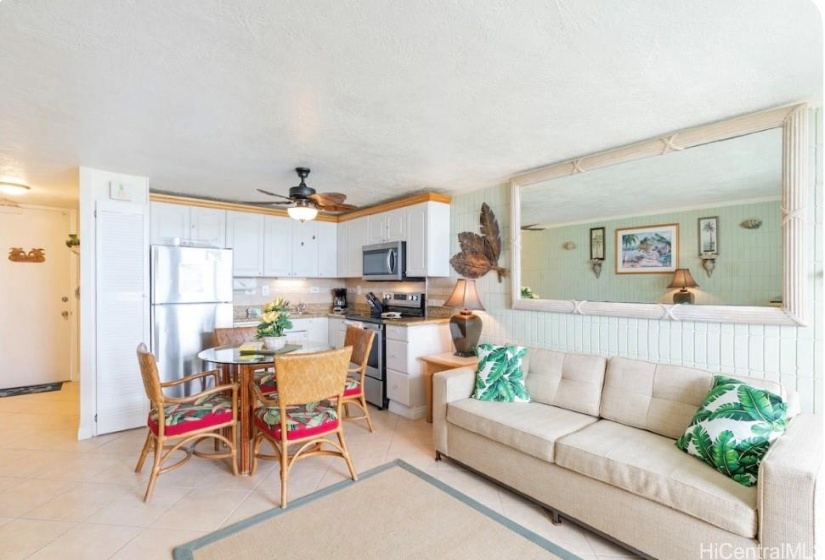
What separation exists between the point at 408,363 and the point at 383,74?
2.67 m

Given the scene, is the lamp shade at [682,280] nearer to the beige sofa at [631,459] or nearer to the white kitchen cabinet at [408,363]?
the beige sofa at [631,459]

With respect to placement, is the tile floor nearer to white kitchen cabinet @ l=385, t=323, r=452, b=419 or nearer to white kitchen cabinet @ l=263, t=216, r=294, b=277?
white kitchen cabinet @ l=385, t=323, r=452, b=419

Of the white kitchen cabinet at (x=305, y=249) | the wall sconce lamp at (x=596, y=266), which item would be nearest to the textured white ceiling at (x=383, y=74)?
the wall sconce lamp at (x=596, y=266)

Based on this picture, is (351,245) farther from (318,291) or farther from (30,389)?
(30,389)

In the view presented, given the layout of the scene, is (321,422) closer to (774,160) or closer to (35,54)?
(35,54)

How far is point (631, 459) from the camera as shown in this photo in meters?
1.90

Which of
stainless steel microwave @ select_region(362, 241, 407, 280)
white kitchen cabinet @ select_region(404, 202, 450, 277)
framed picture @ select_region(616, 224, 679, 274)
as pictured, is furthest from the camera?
stainless steel microwave @ select_region(362, 241, 407, 280)

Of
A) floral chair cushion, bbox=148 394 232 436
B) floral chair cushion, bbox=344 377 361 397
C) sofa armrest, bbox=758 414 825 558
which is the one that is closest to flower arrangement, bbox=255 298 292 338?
floral chair cushion, bbox=148 394 232 436

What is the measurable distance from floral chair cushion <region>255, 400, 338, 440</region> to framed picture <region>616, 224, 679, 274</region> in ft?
7.59

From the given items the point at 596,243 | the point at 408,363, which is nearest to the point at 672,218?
the point at 596,243

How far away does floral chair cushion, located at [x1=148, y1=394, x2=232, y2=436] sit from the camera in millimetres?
2393

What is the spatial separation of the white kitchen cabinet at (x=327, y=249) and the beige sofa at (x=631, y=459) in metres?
2.92

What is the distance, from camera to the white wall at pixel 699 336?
204 cm

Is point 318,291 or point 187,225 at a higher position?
point 187,225
